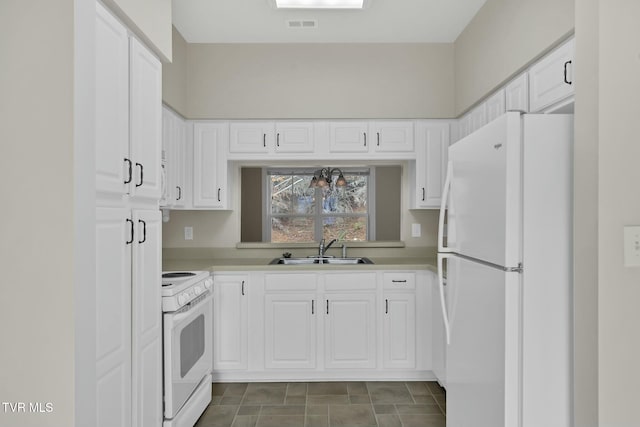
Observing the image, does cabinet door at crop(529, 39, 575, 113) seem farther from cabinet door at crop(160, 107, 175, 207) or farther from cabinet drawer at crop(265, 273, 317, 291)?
cabinet door at crop(160, 107, 175, 207)

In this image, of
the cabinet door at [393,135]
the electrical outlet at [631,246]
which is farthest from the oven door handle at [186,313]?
the electrical outlet at [631,246]

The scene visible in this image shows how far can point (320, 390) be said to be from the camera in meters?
3.06

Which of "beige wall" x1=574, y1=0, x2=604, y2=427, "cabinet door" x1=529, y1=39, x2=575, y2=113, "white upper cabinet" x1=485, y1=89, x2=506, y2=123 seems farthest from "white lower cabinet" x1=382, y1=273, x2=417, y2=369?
"beige wall" x1=574, y1=0, x2=604, y2=427

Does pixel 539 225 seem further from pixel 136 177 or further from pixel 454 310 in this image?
pixel 136 177

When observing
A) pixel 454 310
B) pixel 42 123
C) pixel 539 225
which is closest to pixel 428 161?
pixel 454 310

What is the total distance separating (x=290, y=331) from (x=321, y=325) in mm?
248

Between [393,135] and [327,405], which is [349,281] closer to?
[327,405]

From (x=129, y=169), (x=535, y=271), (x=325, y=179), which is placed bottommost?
(x=535, y=271)

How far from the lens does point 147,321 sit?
196 cm

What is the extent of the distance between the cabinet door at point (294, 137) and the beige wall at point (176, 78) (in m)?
0.80

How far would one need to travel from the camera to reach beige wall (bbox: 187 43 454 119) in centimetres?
342

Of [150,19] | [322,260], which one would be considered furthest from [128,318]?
[322,260]

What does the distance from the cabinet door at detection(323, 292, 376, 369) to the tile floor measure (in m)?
0.18

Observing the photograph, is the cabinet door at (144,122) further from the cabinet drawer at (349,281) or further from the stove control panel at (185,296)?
the cabinet drawer at (349,281)
